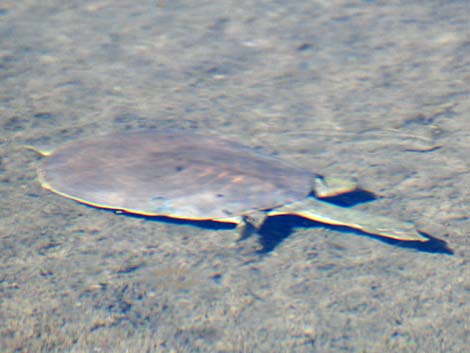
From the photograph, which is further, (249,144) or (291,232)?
(249,144)

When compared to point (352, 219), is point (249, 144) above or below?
below

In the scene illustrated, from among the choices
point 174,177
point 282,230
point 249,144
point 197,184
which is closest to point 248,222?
point 282,230

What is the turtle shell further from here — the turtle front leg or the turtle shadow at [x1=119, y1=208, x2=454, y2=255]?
the turtle shadow at [x1=119, y1=208, x2=454, y2=255]

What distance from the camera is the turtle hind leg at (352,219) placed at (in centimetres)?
286

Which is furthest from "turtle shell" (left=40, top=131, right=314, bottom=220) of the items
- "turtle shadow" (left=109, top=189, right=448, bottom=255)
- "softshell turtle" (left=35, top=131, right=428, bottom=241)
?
"turtle shadow" (left=109, top=189, right=448, bottom=255)

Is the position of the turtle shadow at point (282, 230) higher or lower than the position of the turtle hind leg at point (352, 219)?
lower

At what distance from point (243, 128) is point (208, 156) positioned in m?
0.86

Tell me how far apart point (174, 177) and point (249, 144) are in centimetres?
87

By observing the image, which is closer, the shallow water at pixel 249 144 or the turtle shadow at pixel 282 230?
the shallow water at pixel 249 144

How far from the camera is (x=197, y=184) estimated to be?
10.1ft

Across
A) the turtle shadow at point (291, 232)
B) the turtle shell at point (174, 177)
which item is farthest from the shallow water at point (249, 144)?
the turtle shell at point (174, 177)

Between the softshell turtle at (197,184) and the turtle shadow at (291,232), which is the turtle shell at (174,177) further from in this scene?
the turtle shadow at (291,232)

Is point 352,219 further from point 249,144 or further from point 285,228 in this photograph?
point 249,144

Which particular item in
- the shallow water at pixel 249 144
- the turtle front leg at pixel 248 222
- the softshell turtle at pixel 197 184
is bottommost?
the shallow water at pixel 249 144
